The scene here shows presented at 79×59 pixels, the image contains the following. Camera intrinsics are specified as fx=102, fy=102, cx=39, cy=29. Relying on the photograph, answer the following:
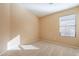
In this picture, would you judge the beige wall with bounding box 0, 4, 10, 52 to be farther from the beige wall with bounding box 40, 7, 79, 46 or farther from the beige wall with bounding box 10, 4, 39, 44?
the beige wall with bounding box 40, 7, 79, 46

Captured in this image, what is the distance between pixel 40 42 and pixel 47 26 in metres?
0.48

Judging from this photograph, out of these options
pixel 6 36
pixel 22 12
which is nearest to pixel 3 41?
pixel 6 36

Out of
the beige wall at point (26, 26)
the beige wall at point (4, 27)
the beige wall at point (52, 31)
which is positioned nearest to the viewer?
the beige wall at point (26, 26)

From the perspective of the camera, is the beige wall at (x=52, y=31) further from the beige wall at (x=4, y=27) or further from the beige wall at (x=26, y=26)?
the beige wall at (x=4, y=27)

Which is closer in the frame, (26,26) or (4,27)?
(26,26)

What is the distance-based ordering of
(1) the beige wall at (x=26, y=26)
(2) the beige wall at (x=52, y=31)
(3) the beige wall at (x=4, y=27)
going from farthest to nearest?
(3) the beige wall at (x=4, y=27) → (2) the beige wall at (x=52, y=31) → (1) the beige wall at (x=26, y=26)

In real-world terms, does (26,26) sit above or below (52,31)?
above

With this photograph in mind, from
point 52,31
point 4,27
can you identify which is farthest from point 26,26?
point 4,27

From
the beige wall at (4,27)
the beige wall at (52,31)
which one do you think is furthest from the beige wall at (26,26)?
the beige wall at (4,27)

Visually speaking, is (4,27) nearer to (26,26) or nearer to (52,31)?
(26,26)

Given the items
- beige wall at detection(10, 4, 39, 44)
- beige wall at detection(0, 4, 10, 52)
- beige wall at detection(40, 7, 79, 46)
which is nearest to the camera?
beige wall at detection(10, 4, 39, 44)

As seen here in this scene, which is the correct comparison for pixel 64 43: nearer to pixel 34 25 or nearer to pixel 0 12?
pixel 34 25

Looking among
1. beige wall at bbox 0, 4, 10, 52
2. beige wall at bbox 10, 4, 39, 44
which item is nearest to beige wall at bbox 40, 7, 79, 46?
beige wall at bbox 10, 4, 39, 44

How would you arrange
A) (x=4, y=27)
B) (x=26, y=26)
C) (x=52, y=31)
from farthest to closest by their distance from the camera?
(x=4, y=27) < (x=52, y=31) < (x=26, y=26)
